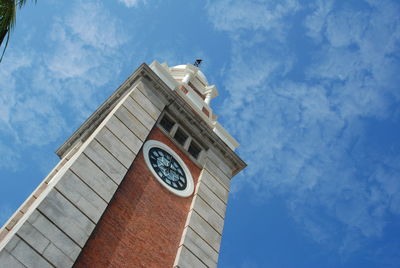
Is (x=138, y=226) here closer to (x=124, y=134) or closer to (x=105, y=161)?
(x=105, y=161)

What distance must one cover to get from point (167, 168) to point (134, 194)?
2.96 metres

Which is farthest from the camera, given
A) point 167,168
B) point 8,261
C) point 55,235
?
point 167,168

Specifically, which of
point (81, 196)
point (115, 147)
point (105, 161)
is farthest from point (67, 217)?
point (115, 147)

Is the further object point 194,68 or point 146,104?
point 194,68

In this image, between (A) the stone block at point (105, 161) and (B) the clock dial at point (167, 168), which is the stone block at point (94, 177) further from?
(B) the clock dial at point (167, 168)

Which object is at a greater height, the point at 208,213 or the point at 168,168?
the point at 168,168

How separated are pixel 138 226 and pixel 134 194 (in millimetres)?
1349

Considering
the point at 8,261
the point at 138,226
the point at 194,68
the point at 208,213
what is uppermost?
the point at 194,68

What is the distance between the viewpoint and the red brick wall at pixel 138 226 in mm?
13594

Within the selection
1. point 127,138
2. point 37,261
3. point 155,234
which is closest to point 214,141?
point 127,138

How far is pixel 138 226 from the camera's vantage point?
1525 cm

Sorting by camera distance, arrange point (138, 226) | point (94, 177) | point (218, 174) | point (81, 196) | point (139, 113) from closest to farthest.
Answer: point (81, 196) → point (94, 177) → point (138, 226) → point (139, 113) → point (218, 174)

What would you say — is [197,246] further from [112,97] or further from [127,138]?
[112,97]

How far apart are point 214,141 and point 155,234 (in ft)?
26.4
